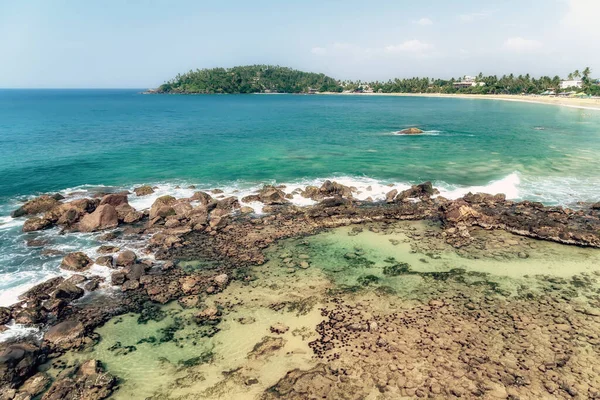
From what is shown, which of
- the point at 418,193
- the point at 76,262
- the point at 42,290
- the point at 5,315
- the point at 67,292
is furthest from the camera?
the point at 418,193

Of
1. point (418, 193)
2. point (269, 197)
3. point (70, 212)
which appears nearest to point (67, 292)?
point (70, 212)

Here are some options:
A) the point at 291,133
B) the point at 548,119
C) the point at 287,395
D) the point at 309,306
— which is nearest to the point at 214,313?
the point at 309,306

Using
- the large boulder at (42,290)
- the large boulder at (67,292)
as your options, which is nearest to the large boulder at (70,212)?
the large boulder at (42,290)

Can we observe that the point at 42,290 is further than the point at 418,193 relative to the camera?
No

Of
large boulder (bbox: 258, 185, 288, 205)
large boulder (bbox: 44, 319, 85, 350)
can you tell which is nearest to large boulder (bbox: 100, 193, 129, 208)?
large boulder (bbox: 258, 185, 288, 205)

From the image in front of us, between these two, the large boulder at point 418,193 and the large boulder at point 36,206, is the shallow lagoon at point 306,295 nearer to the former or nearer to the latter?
the large boulder at point 418,193

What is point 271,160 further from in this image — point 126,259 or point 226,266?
point 126,259
